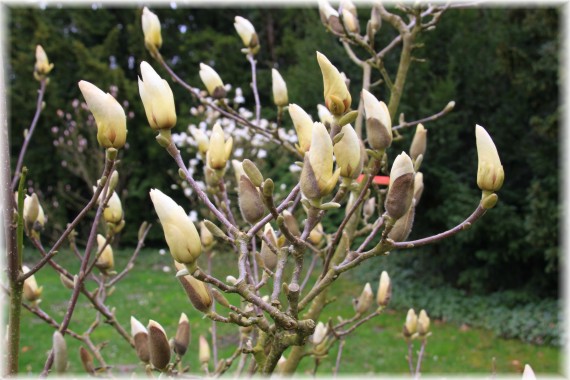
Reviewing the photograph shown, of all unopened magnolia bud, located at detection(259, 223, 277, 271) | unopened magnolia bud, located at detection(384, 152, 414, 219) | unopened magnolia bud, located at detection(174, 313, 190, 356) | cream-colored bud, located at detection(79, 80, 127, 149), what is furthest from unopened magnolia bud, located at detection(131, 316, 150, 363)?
unopened magnolia bud, located at detection(384, 152, 414, 219)

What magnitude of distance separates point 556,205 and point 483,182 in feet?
17.5

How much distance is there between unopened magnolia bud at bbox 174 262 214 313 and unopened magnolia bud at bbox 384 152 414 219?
244 millimetres

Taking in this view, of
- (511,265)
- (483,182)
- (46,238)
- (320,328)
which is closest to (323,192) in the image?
(483,182)

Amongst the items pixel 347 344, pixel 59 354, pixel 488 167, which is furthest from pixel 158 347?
pixel 347 344

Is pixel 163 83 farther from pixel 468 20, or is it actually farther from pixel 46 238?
pixel 46 238

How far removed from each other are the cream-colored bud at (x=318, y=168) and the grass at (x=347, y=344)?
3.43 m

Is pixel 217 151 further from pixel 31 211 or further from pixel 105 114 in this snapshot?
pixel 31 211

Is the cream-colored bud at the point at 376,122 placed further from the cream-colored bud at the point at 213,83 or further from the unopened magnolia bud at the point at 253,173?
the cream-colored bud at the point at 213,83

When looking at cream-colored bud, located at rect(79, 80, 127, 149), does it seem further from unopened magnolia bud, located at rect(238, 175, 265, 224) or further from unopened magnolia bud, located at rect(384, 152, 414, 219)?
unopened magnolia bud, located at rect(384, 152, 414, 219)

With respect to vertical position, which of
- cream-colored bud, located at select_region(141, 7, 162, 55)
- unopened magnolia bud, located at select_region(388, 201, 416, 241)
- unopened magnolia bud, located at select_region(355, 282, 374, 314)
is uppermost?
cream-colored bud, located at select_region(141, 7, 162, 55)

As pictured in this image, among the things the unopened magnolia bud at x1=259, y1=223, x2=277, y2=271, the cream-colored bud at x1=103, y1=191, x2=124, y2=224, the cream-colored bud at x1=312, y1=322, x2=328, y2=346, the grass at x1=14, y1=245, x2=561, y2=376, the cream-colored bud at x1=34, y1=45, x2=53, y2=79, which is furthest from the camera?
the grass at x1=14, y1=245, x2=561, y2=376

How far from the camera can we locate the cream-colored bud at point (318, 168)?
0.58 m

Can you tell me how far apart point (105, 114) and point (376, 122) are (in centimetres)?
33

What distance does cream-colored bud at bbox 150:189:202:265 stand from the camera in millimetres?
562
